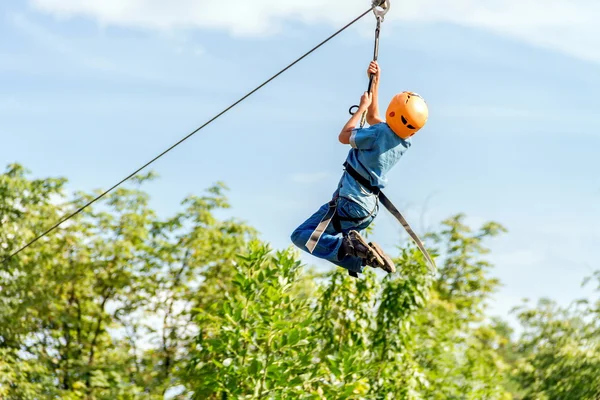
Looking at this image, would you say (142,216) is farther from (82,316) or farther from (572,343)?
(572,343)

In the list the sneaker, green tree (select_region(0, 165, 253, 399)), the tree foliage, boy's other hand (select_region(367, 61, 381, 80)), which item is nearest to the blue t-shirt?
the sneaker

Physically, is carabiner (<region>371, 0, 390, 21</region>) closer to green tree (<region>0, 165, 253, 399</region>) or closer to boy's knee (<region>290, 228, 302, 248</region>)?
boy's knee (<region>290, 228, 302, 248</region>)

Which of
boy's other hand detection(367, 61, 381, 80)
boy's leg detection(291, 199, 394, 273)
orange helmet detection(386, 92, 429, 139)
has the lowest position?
boy's leg detection(291, 199, 394, 273)

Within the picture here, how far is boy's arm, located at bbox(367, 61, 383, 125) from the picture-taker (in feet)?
19.7

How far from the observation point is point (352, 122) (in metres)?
5.93

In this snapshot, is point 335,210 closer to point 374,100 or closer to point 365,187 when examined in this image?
point 365,187

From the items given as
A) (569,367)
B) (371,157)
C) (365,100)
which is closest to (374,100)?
(365,100)

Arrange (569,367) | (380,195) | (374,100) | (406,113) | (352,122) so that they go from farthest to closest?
1. (569,367)
2. (380,195)
3. (374,100)
4. (352,122)
5. (406,113)

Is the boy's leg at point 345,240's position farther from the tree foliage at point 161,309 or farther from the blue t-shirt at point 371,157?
the tree foliage at point 161,309

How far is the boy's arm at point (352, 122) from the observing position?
233 inches

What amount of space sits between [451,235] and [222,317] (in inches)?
395

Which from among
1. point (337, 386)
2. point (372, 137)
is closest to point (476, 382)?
point (337, 386)

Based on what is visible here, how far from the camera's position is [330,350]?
11062 millimetres

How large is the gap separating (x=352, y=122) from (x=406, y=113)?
36 centimetres
